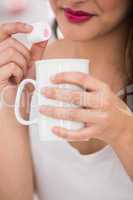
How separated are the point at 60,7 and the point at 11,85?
213 mm

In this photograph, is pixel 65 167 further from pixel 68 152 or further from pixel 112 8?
pixel 112 8

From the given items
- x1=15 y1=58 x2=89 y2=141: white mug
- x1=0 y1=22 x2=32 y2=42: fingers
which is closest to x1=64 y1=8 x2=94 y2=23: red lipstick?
x1=0 y1=22 x2=32 y2=42: fingers

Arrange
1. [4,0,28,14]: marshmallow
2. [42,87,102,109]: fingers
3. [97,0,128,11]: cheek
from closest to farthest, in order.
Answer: [42,87,102,109]: fingers < [97,0,128,11]: cheek < [4,0,28,14]: marshmallow

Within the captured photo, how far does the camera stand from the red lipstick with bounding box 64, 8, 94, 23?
0.88m

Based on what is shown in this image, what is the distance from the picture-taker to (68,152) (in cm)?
99

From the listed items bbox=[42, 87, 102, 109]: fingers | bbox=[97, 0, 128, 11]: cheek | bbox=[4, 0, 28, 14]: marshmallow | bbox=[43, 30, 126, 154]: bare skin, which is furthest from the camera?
bbox=[4, 0, 28, 14]: marshmallow

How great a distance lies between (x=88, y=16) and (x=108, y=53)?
180 mm

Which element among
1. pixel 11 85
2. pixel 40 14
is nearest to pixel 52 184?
pixel 11 85

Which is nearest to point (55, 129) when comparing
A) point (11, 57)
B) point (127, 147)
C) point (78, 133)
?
point (78, 133)

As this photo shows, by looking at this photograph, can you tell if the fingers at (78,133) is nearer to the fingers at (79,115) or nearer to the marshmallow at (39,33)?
the fingers at (79,115)

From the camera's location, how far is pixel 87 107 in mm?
652

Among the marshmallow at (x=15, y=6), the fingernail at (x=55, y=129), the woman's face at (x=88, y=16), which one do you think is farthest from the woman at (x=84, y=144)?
the marshmallow at (x=15, y=6)

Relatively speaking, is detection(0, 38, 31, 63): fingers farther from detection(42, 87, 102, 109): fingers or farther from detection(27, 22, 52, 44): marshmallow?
detection(42, 87, 102, 109): fingers

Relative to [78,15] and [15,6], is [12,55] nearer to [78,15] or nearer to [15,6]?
[78,15]
